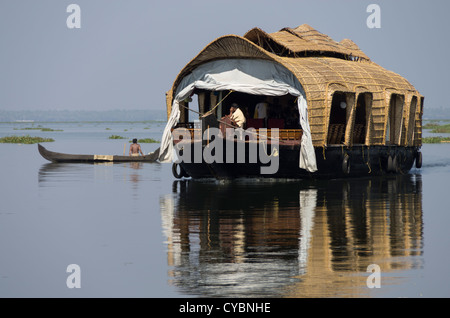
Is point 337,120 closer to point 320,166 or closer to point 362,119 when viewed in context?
point 362,119

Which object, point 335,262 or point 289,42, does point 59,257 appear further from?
point 289,42

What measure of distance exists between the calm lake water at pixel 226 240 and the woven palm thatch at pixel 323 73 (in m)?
2.39

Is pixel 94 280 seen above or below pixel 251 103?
below

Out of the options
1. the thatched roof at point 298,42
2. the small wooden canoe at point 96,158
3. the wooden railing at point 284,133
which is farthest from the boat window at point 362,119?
the small wooden canoe at point 96,158

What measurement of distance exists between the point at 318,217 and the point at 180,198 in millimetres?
4833

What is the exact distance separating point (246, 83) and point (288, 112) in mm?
3564

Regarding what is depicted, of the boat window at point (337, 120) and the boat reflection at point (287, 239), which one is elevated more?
the boat window at point (337, 120)

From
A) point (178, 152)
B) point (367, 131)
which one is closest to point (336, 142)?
point (367, 131)

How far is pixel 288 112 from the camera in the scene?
2681 centimetres

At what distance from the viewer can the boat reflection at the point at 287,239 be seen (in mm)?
9719

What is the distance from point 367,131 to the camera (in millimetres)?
24469

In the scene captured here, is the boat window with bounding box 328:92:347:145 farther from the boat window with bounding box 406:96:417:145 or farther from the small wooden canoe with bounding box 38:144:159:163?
the small wooden canoe with bounding box 38:144:159:163

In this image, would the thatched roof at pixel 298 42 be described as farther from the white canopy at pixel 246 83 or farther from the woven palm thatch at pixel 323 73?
the white canopy at pixel 246 83

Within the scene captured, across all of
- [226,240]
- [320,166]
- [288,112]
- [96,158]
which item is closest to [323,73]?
[320,166]
